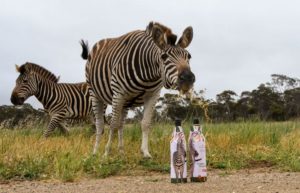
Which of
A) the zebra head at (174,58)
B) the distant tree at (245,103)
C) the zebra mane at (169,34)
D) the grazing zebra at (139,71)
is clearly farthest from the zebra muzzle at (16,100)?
the distant tree at (245,103)

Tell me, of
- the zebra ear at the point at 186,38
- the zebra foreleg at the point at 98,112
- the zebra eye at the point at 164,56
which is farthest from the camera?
the zebra foreleg at the point at 98,112

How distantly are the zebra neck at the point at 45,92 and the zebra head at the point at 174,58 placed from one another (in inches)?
269

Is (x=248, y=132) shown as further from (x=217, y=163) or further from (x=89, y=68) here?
(x=89, y=68)

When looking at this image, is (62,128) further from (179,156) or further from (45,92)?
(179,156)

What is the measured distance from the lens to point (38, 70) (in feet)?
45.9

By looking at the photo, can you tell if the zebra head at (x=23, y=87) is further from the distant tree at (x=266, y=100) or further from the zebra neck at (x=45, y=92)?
the distant tree at (x=266, y=100)

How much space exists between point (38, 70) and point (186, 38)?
743cm

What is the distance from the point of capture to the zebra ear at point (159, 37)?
281 inches

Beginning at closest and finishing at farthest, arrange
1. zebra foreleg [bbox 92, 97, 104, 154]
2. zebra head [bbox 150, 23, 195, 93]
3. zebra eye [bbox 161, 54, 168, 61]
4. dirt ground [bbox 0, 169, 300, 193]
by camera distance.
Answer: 1. dirt ground [bbox 0, 169, 300, 193]
2. zebra head [bbox 150, 23, 195, 93]
3. zebra eye [bbox 161, 54, 168, 61]
4. zebra foreleg [bbox 92, 97, 104, 154]

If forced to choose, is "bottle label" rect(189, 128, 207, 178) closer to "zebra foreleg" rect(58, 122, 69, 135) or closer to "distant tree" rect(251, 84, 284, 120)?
"zebra foreleg" rect(58, 122, 69, 135)

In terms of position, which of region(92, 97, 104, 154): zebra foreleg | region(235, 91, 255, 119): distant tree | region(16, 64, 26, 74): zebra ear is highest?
region(235, 91, 255, 119): distant tree

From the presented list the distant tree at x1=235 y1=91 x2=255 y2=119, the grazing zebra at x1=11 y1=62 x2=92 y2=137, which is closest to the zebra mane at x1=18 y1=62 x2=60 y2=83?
the grazing zebra at x1=11 y1=62 x2=92 y2=137

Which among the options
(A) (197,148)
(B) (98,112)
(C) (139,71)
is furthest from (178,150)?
(B) (98,112)

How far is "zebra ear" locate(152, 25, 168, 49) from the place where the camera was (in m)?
7.14
